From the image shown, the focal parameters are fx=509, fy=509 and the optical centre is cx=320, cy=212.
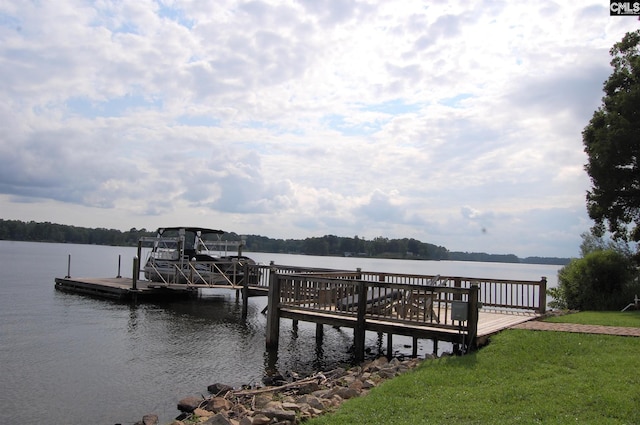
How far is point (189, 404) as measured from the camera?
32.9 ft

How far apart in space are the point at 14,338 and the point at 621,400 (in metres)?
18.0

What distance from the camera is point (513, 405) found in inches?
269

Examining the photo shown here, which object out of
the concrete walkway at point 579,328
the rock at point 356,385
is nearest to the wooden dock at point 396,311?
the concrete walkway at point 579,328

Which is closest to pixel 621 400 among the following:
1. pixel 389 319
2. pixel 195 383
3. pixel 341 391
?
pixel 341 391

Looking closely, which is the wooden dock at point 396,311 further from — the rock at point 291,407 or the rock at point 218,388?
the rock at point 291,407

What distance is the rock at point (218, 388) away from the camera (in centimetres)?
1084

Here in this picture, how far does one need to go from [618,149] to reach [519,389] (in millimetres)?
15068

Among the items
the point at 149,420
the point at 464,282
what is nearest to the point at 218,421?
the point at 149,420

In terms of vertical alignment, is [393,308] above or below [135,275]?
above

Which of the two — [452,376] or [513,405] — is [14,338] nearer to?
[452,376]

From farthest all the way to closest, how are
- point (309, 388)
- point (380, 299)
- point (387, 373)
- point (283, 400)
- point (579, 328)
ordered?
point (380, 299) < point (579, 328) < point (387, 373) < point (309, 388) < point (283, 400)

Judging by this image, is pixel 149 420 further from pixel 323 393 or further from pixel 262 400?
pixel 323 393

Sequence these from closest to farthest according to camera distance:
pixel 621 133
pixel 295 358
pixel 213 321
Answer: pixel 295 358
pixel 621 133
pixel 213 321

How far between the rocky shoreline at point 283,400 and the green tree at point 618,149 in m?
13.4
